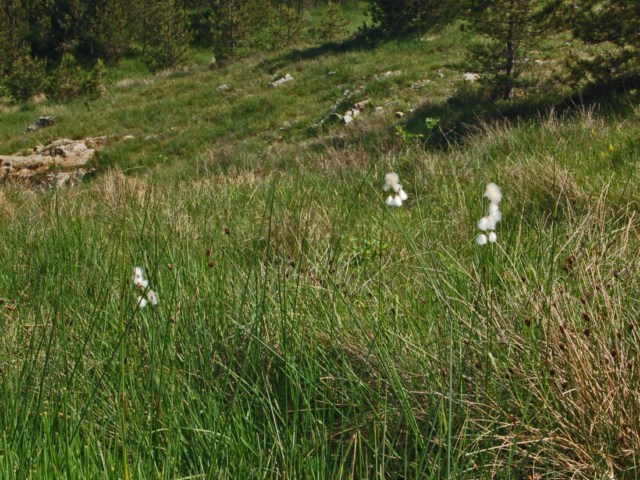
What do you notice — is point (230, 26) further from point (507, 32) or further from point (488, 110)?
point (488, 110)

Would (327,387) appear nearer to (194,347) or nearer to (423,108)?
(194,347)

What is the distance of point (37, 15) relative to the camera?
37.1 m

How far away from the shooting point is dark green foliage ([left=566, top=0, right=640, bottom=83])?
791cm

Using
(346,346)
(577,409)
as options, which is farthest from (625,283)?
(346,346)

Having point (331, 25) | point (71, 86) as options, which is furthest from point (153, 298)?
point (331, 25)

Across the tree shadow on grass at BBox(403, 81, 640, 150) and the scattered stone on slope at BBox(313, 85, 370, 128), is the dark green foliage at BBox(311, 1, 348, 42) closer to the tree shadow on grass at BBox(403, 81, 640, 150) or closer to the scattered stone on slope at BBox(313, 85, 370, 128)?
the scattered stone on slope at BBox(313, 85, 370, 128)

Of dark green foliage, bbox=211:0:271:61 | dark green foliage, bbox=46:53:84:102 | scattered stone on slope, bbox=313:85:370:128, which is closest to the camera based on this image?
scattered stone on slope, bbox=313:85:370:128

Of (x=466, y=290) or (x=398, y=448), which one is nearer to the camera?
(x=398, y=448)

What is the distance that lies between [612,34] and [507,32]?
10.1 ft

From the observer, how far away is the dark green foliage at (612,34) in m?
7.91

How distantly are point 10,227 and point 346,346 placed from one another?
3390 mm

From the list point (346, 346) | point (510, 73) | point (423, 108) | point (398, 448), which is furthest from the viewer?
point (423, 108)

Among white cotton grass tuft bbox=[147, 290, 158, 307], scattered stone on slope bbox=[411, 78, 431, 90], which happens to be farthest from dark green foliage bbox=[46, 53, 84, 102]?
white cotton grass tuft bbox=[147, 290, 158, 307]

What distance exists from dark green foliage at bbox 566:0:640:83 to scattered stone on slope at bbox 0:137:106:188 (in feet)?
34.1
